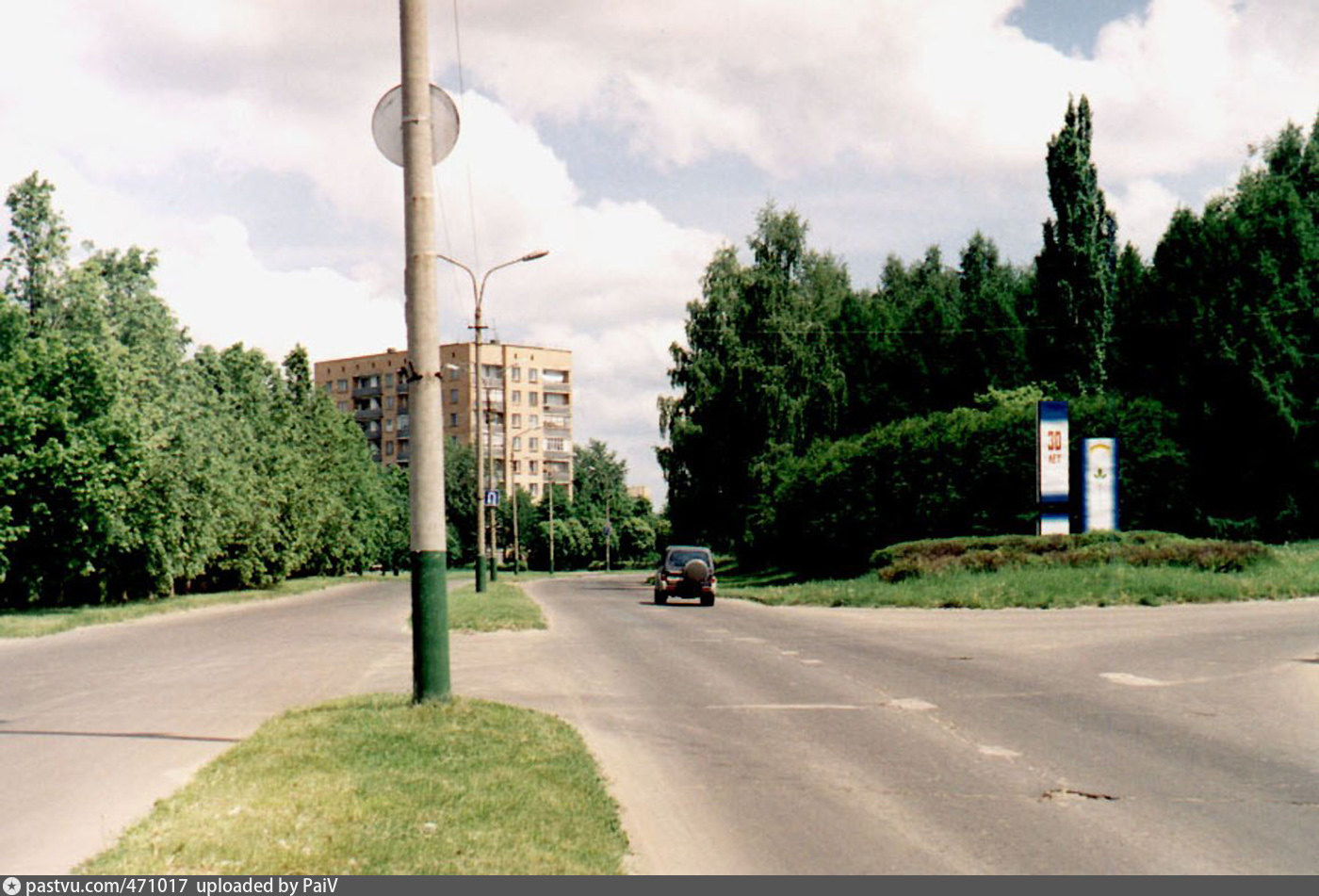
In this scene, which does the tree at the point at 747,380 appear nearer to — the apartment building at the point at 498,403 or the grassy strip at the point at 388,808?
the grassy strip at the point at 388,808

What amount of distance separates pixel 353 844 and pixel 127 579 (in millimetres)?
38151

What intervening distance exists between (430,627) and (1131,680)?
336 inches

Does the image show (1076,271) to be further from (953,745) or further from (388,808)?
(388,808)

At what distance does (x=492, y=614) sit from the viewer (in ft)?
83.6

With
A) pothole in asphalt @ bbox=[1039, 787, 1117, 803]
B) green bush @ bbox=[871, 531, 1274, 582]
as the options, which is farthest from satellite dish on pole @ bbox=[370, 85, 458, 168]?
green bush @ bbox=[871, 531, 1274, 582]

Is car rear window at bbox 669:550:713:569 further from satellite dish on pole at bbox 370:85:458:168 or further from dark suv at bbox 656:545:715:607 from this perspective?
satellite dish on pole at bbox 370:85:458:168

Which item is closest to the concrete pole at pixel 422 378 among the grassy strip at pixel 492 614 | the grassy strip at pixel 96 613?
the grassy strip at pixel 492 614

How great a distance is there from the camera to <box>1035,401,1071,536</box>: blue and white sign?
32.5 m

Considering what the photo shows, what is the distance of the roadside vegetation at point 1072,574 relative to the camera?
26656mm

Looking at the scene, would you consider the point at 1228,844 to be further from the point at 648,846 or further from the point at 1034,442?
the point at 1034,442

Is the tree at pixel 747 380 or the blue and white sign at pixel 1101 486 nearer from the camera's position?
the blue and white sign at pixel 1101 486

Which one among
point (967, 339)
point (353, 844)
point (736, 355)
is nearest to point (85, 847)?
point (353, 844)

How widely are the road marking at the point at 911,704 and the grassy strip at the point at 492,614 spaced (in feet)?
38.7

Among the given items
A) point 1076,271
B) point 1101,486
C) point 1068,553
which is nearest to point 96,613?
point 1068,553
